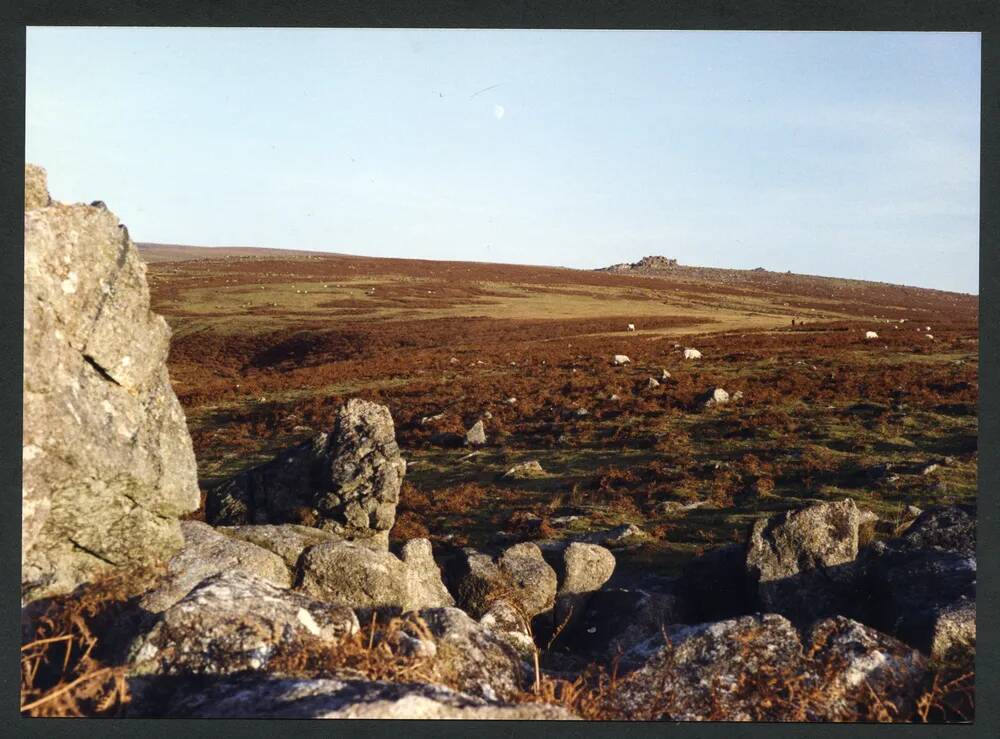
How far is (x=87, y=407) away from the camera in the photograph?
6.71 meters

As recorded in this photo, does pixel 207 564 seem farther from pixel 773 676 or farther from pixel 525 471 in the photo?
pixel 525 471

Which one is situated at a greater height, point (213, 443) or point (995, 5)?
point (995, 5)

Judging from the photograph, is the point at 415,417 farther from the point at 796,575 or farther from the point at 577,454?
the point at 796,575

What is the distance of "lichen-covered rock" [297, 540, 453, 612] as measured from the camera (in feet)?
24.4

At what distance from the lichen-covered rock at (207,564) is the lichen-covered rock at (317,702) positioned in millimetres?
1113

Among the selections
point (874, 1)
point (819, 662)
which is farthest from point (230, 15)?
point (819, 662)

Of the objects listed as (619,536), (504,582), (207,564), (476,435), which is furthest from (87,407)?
(476,435)

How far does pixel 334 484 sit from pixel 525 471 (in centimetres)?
789

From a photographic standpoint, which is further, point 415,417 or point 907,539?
point 415,417

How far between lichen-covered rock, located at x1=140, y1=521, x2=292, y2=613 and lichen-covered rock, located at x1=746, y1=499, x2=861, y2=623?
16.4ft

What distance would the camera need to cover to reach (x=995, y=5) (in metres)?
7.54

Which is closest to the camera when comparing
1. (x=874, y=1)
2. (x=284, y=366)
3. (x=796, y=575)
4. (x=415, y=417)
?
(x=874, y=1)

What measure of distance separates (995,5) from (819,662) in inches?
256

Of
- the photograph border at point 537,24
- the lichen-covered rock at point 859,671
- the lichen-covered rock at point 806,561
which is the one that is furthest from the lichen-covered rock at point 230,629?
the lichen-covered rock at point 806,561
